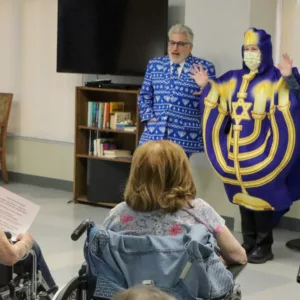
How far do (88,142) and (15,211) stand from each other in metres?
4.14

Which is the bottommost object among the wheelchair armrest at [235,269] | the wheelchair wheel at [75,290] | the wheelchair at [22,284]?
the wheelchair at [22,284]

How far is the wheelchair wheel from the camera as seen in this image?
2539 millimetres

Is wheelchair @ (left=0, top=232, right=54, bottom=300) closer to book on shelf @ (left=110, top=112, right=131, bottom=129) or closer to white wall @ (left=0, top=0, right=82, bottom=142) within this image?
book on shelf @ (left=110, top=112, right=131, bottom=129)

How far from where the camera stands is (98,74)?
6.95 m

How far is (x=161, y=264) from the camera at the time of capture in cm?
253

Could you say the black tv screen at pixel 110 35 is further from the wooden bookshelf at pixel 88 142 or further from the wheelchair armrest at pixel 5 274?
the wheelchair armrest at pixel 5 274

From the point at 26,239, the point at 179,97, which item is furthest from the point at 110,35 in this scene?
the point at 26,239

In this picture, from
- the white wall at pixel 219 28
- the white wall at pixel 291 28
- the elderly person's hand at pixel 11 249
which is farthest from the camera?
the white wall at pixel 291 28

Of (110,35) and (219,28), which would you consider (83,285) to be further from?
(110,35)

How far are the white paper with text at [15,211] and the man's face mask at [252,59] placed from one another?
94.1 inches

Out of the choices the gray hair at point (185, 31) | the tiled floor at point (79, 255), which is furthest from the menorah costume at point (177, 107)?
the tiled floor at point (79, 255)

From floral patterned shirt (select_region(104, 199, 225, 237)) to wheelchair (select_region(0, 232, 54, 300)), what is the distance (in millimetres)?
563

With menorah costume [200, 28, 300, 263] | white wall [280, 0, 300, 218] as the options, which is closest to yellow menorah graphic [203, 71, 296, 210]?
menorah costume [200, 28, 300, 263]

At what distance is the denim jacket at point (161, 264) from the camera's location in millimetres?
2508
